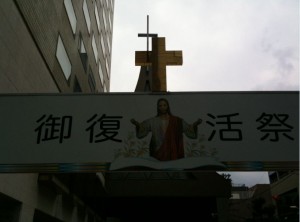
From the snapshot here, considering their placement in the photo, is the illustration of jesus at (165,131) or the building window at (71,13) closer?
the illustration of jesus at (165,131)

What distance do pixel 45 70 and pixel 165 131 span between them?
Answer: 793 centimetres

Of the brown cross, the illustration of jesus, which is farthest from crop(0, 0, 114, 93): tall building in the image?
the illustration of jesus

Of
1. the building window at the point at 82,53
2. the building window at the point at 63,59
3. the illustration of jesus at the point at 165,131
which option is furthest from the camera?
the building window at the point at 82,53

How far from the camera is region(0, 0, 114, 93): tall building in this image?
10031 millimetres

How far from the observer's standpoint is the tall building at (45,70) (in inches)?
397

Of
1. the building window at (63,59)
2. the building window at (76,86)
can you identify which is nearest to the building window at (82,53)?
the building window at (76,86)

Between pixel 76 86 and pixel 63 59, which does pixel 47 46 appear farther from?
pixel 76 86

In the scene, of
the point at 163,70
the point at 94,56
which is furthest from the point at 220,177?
the point at 94,56

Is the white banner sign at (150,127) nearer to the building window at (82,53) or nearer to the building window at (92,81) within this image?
the building window at (82,53)

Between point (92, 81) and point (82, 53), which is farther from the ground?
point (92, 81)

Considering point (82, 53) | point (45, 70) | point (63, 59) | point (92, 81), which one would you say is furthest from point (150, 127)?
point (92, 81)

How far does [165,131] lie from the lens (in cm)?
704

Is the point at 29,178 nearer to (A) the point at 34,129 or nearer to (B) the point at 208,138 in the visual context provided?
(A) the point at 34,129

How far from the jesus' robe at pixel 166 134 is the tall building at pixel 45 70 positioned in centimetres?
465
